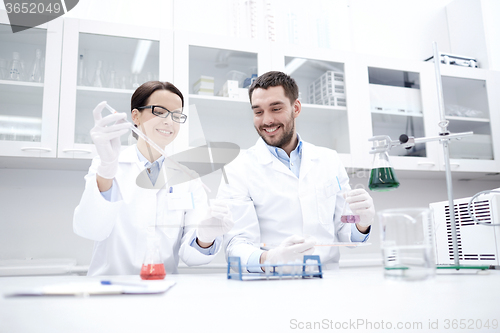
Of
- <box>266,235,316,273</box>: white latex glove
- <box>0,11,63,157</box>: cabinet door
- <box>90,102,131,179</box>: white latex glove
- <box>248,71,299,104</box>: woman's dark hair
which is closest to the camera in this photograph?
<box>266,235,316,273</box>: white latex glove

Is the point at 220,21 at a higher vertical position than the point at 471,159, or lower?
higher

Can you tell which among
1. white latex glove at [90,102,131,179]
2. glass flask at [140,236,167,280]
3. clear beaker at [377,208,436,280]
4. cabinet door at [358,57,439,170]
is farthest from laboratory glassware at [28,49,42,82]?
clear beaker at [377,208,436,280]

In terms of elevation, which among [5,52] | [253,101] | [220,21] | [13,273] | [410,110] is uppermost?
[220,21]

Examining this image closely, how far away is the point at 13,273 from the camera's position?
6.36ft

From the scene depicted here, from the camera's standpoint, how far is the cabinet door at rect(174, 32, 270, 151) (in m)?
2.43

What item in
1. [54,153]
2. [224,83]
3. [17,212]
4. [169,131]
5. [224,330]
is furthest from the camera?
[224,83]

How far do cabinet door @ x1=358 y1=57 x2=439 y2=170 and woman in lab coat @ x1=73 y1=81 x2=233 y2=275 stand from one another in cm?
153

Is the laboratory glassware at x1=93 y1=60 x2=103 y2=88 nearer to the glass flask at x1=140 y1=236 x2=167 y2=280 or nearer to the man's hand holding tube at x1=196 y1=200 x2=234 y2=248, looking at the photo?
the man's hand holding tube at x1=196 y1=200 x2=234 y2=248

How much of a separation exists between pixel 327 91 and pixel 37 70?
1816 mm

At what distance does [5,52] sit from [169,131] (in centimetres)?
131

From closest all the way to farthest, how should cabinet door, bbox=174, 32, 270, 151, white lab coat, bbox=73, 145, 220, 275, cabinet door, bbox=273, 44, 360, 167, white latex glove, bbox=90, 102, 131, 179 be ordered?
white latex glove, bbox=90, 102, 131, 179 < white lab coat, bbox=73, 145, 220, 275 < cabinet door, bbox=174, 32, 270, 151 < cabinet door, bbox=273, 44, 360, 167

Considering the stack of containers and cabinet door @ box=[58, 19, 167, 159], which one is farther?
the stack of containers

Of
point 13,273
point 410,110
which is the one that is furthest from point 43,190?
point 410,110

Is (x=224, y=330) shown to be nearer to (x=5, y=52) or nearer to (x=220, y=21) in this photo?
(x=5, y=52)
